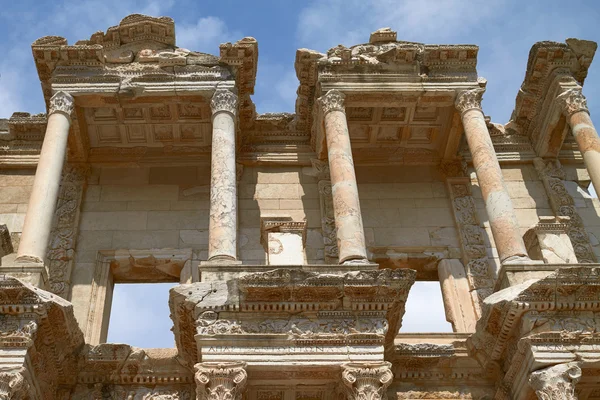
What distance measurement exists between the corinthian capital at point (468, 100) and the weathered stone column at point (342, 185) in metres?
2.30

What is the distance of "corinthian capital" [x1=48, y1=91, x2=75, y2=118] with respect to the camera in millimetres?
13430

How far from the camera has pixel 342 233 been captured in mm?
11594

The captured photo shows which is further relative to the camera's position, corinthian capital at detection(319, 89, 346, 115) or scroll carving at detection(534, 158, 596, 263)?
scroll carving at detection(534, 158, 596, 263)

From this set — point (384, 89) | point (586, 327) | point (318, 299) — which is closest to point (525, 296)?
point (586, 327)

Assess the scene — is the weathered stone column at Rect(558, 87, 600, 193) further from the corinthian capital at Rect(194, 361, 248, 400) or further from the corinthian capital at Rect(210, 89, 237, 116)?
the corinthian capital at Rect(194, 361, 248, 400)

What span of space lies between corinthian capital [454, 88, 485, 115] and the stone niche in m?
4.45

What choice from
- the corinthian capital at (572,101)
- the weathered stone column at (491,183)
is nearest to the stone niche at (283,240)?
the weathered stone column at (491,183)

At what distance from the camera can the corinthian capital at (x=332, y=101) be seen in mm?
13766

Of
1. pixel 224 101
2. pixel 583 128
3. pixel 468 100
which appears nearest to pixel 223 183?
pixel 224 101

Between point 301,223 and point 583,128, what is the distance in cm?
593

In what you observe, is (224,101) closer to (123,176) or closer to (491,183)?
(123,176)

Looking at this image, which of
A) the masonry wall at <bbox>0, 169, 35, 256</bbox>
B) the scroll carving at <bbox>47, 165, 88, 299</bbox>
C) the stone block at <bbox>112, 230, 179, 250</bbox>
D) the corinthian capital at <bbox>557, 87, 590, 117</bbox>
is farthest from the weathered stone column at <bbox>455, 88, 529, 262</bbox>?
the masonry wall at <bbox>0, 169, 35, 256</bbox>

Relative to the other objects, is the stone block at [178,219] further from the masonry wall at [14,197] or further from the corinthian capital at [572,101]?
the corinthian capital at [572,101]

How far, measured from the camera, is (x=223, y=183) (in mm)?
12219
